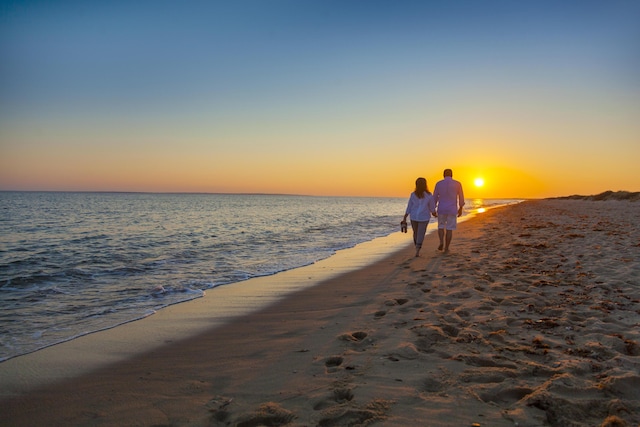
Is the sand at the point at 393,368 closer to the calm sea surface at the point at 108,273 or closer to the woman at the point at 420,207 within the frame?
the calm sea surface at the point at 108,273

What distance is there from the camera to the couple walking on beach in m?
9.94

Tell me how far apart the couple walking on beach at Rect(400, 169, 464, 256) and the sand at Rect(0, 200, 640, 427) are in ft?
13.2

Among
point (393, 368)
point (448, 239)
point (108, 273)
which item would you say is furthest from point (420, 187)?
point (108, 273)

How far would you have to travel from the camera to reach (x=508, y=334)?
3.93 m

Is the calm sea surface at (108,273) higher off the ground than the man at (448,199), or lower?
lower

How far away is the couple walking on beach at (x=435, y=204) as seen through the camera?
9.94 m

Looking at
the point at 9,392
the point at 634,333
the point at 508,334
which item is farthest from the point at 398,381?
the point at 9,392

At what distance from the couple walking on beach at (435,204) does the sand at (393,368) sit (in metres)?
4.01

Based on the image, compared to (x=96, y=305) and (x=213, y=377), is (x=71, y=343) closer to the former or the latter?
(x=96, y=305)

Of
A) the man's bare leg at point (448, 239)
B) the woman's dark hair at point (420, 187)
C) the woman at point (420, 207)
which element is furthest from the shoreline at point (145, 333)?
the man's bare leg at point (448, 239)

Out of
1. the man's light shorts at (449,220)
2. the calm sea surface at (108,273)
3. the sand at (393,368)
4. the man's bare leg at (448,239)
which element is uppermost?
the man's light shorts at (449,220)

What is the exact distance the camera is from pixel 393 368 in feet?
10.7

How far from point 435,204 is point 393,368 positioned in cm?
756

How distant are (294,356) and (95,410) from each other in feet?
5.58
